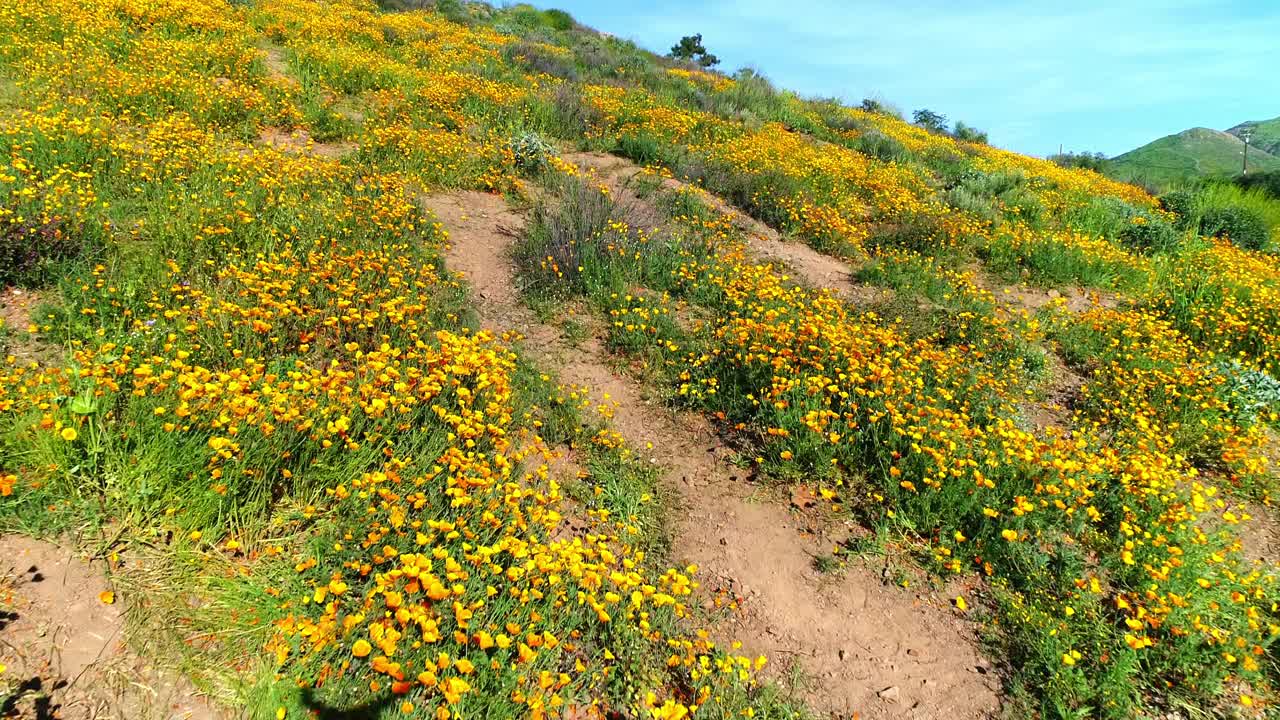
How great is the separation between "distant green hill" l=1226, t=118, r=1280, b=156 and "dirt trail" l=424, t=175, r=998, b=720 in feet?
224

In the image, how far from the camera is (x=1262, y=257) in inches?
398

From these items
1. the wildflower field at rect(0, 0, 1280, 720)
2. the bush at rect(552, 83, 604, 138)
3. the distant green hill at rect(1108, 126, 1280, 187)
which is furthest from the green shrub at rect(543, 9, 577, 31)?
the distant green hill at rect(1108, 126, 1280, 187)

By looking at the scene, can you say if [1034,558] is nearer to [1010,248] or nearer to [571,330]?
[571,330]

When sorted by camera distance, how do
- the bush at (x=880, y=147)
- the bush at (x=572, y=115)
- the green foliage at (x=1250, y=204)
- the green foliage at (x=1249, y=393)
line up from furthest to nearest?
the bush at (x=880, y=147) < the green foliage at (x=1250, y=204) < the bush at (x=572, y=115) < the green foliage at (x=1249, y=393)

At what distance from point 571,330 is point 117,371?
376cm

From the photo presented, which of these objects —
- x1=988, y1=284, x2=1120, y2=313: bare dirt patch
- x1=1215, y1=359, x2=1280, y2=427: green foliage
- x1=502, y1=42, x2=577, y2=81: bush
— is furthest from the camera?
x1=502, y1=42, x2=577, y2=81: bush

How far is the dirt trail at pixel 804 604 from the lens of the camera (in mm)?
3377

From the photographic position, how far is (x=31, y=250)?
4.64m

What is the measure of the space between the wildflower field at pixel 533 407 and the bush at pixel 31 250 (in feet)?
0.09

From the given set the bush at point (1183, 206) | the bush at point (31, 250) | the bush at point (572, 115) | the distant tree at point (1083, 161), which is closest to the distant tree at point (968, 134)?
the distant tree at point (1083, 161)

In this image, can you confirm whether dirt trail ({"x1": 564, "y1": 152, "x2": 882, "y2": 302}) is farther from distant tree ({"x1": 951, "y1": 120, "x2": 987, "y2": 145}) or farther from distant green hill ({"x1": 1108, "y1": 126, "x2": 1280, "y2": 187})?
distant green hill ({"x1": 1108, "y1": 126, "x2": 1280, "y2": 187})

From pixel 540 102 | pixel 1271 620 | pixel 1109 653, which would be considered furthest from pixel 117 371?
pixel 540 102

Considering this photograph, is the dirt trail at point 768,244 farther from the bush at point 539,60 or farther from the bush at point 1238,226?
the bush at point 1238,226

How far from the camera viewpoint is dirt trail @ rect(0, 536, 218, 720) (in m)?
2.30
